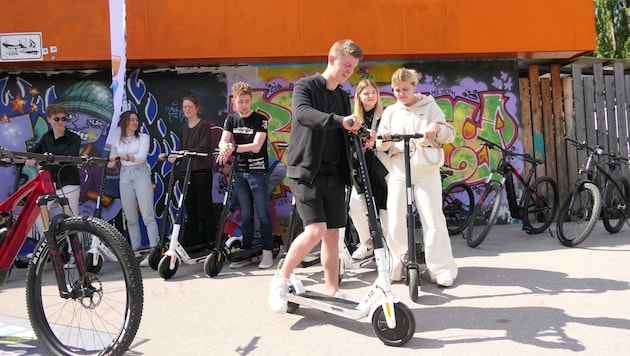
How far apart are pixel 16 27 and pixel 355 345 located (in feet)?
21.3

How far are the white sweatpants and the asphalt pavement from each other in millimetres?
229

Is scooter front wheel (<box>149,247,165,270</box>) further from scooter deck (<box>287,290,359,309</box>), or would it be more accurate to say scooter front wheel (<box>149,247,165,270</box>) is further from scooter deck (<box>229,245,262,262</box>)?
scooter deck (<box>287,290,359,309</box>)

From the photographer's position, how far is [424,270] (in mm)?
4496

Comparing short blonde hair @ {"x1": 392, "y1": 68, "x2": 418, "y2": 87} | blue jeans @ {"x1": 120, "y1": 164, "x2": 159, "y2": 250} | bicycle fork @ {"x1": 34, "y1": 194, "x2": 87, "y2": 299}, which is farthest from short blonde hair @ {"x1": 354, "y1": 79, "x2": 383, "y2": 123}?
blue jeans @ {"x1": 120, "y1": 164, "x2": 159, "y2": 250}

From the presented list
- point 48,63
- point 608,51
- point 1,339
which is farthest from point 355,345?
point 608,51

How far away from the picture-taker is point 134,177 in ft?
19.7

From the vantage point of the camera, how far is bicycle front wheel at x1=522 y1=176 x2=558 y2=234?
659cm

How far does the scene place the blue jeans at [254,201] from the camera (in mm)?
5371

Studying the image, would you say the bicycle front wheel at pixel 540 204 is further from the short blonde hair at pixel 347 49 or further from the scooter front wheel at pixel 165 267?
the scooter front wheel at pixel 165 267

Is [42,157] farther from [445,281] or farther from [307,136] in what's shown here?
[445,281]

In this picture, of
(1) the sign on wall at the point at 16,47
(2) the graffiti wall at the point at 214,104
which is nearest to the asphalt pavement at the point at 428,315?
(2) the graffiti wall at the point at 214,104

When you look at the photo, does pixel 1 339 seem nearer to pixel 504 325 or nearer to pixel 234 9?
pixel 504 325

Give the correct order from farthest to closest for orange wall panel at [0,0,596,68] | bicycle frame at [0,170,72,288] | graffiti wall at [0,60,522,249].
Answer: graffiti wall at [0,60,522,249], orange wall panel at [0,0,596,68], bicycle frame at [0,170,72,288]

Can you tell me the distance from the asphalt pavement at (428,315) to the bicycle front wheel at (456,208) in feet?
5.22
